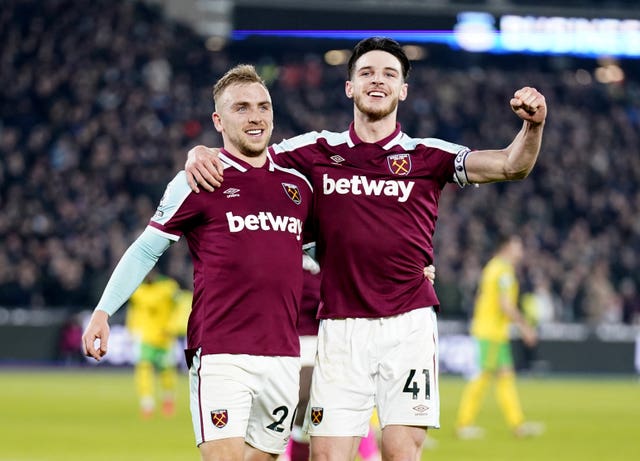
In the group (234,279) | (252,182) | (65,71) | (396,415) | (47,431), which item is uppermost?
(65,71)

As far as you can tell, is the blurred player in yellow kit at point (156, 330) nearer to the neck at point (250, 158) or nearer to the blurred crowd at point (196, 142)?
the blurred crowd at point (196, 142)

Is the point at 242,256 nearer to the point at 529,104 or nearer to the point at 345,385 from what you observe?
the point at 345,385

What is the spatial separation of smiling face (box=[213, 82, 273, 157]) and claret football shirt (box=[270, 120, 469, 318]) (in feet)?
1.11

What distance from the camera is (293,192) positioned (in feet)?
21.4

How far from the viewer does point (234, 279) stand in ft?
20.6

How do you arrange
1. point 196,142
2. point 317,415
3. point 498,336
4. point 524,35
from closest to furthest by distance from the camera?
point 317,415 → point 498,336 → point 524,35 → point 196,142

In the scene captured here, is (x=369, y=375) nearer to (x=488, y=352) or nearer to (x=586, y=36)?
(x=488, y=352)

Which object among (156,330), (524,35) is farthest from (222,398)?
(524,35)

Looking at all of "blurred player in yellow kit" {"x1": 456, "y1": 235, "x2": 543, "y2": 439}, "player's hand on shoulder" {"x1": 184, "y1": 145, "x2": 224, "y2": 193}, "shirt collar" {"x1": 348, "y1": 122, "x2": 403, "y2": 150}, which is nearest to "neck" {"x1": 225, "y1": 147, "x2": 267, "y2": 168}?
A: "player's hand on shoulder" {"x1": 184, "y1": 145, "x2": 224, "y2": 193}

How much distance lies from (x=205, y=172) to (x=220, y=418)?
1.22m

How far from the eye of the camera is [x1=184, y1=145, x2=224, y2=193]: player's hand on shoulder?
6363 millimetres

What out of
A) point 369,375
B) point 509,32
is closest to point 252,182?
point 369,375

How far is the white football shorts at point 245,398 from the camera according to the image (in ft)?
20.3

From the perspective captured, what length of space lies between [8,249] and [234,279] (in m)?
20.3
